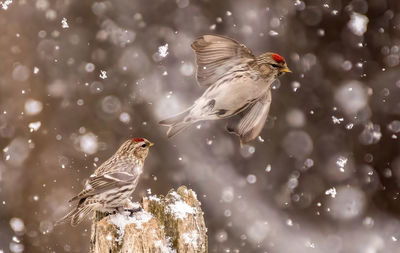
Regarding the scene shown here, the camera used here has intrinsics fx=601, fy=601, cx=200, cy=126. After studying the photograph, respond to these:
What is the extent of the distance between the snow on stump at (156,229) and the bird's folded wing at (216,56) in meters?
0.45

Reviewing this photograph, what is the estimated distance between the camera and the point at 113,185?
221 centimetres

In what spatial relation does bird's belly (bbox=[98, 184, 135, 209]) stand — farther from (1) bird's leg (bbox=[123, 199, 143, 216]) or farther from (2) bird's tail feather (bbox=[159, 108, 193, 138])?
(2) bird's tail feather (bbox=[159, 108, 193, 138])

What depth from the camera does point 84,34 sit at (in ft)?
15.1

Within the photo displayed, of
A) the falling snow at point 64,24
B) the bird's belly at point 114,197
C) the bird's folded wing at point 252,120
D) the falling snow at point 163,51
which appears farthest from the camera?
the falling snow at point 64,24

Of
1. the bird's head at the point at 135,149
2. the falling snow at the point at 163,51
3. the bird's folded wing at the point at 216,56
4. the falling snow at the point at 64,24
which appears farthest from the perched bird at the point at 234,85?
the falling snow at the point at 64,24

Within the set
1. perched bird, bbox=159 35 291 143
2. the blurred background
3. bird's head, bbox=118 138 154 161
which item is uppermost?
perched bird, bbox=159 35 291 143

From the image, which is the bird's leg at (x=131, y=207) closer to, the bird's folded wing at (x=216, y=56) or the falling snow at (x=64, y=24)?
the bird's folded wing at (x=216, y=56)

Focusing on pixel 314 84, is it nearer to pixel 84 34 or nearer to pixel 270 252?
pixel 270 252

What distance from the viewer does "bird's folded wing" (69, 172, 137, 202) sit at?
2141 millimetres

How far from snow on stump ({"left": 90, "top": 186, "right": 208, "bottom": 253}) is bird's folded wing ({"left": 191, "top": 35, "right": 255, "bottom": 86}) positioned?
0.45m

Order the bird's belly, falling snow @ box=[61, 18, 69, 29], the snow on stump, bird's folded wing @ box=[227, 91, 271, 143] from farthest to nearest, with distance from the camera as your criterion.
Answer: falling snow @ box=[61, 18, 69, 29] < bird's folded wing @ box=[227, 91, 271, 143] < the bird's belly < the snow on stump

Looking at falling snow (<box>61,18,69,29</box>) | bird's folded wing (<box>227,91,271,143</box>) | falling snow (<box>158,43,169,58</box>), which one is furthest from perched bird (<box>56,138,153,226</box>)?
falling snow (<box>61,18,69,29</box>)

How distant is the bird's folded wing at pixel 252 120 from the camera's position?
226cm

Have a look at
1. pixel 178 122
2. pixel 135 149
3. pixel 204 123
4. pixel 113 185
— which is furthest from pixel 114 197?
pixel 204 123
